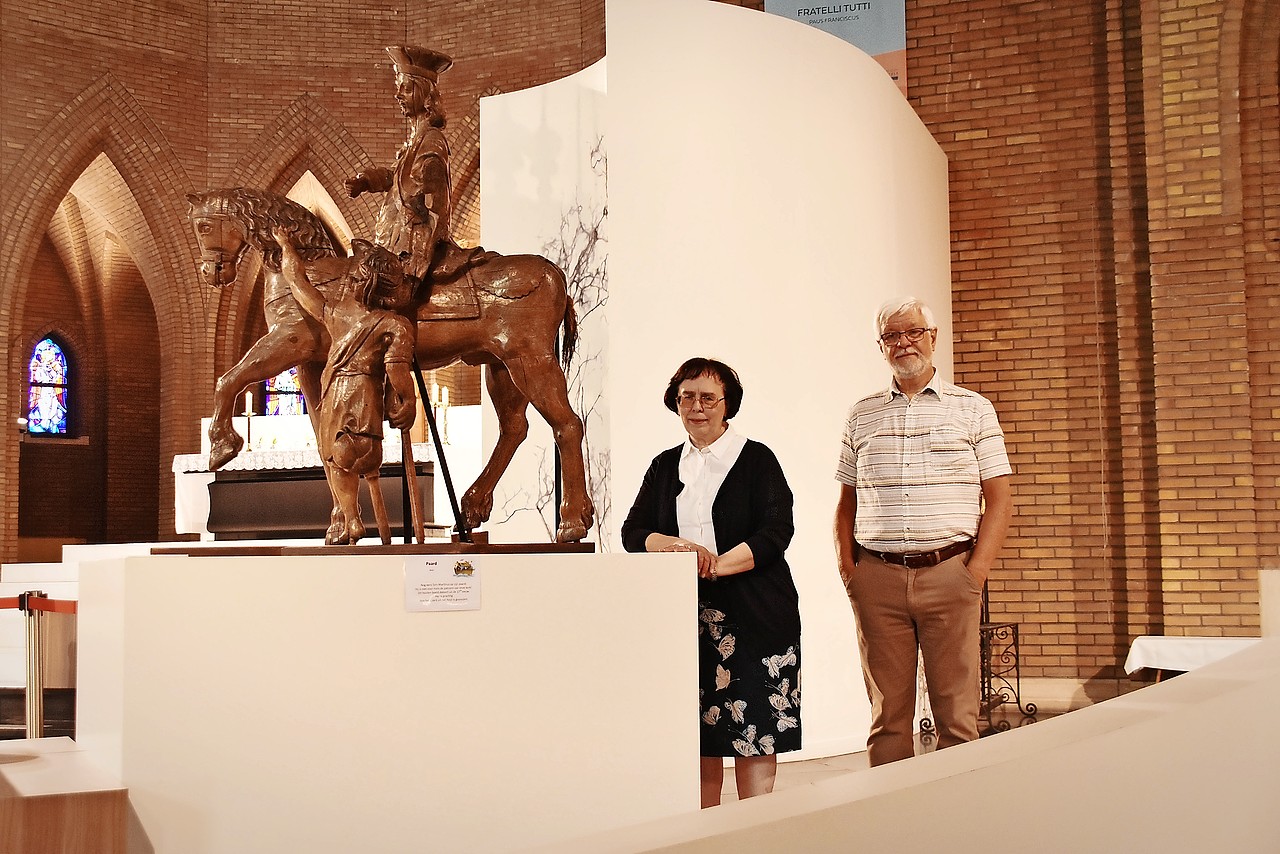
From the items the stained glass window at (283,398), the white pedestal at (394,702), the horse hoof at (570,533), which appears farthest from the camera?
the stained glass window at (283,398)

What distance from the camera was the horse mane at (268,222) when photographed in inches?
146

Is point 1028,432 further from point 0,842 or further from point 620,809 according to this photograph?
point 0,842

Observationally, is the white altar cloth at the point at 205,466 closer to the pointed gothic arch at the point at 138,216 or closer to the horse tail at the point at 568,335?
the pointed gothic arch at the point at 138,216

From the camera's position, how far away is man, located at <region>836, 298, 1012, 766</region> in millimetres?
3250

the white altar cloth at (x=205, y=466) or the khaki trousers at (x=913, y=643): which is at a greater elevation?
the white altar cloth at (x=205, y=466)

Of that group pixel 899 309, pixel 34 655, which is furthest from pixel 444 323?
pixel 34 655

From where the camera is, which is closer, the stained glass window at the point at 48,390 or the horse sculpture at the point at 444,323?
the horse sculpture at the point at 444,323

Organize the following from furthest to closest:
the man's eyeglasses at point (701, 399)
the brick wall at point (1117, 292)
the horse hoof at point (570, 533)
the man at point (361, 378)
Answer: the brick wall at point (1117, 292), the horse hoof at point (570, 533), the man at point (361, 378), the man's eyeglasses at point (701, 399)

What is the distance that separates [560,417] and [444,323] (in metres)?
0.47

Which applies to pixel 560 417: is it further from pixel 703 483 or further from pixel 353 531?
pixel 353 531

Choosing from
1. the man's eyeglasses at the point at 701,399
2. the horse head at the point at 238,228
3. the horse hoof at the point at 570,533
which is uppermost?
the horse head at the point at 238,228

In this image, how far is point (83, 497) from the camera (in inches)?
695

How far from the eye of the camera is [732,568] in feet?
10.6

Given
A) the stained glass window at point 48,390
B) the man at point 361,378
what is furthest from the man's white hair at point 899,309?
the stained glass window at point 48,390
